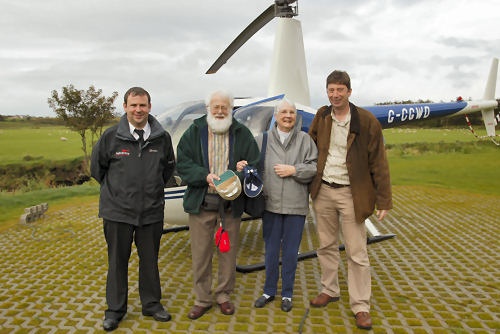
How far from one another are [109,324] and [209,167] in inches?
56.2

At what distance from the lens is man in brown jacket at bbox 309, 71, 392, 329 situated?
3.00 meters

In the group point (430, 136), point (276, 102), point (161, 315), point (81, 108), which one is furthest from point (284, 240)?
point (430, 136)

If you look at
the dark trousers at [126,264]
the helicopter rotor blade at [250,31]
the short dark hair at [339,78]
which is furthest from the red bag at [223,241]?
the helicopter rotor blade at [250,31]

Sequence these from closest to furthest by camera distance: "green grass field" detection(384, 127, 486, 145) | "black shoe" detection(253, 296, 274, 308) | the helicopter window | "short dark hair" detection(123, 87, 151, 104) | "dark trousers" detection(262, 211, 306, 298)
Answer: "short dark hair" detection(123, 87, 151, 104), "dark trousers" detection(262, 211, 306, 298), "black shoe" detection(253, 296, 274, 308), the helicopter window, "green grass field" detection(384, 127, 486, 145)

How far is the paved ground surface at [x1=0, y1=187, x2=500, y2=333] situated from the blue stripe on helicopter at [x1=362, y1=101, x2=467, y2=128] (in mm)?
1718

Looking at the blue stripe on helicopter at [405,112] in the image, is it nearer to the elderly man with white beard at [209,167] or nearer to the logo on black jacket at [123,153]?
the elderly man with white beard at [209,167]

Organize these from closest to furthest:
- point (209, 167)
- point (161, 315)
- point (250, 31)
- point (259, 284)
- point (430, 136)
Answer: point (209, 167) → point (161, 315) → point (259, 284) → point (250, 31) → point (430, 136)

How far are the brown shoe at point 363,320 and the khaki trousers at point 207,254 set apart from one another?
1048 millimetres

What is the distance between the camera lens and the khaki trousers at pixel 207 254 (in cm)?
312

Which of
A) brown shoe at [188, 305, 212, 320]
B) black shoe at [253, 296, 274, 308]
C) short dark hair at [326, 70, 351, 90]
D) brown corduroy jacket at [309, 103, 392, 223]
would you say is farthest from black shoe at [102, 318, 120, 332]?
short dark hair at [326, 70, 351, 90]

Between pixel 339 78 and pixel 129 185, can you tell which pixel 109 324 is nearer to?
pixel 129 185

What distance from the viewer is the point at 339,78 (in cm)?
299

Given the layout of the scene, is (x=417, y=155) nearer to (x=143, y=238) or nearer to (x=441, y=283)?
(x=441, y=283)

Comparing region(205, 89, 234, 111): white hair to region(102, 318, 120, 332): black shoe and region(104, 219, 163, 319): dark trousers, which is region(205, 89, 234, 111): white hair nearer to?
region(104, 219, 163, 319): dark trousers
